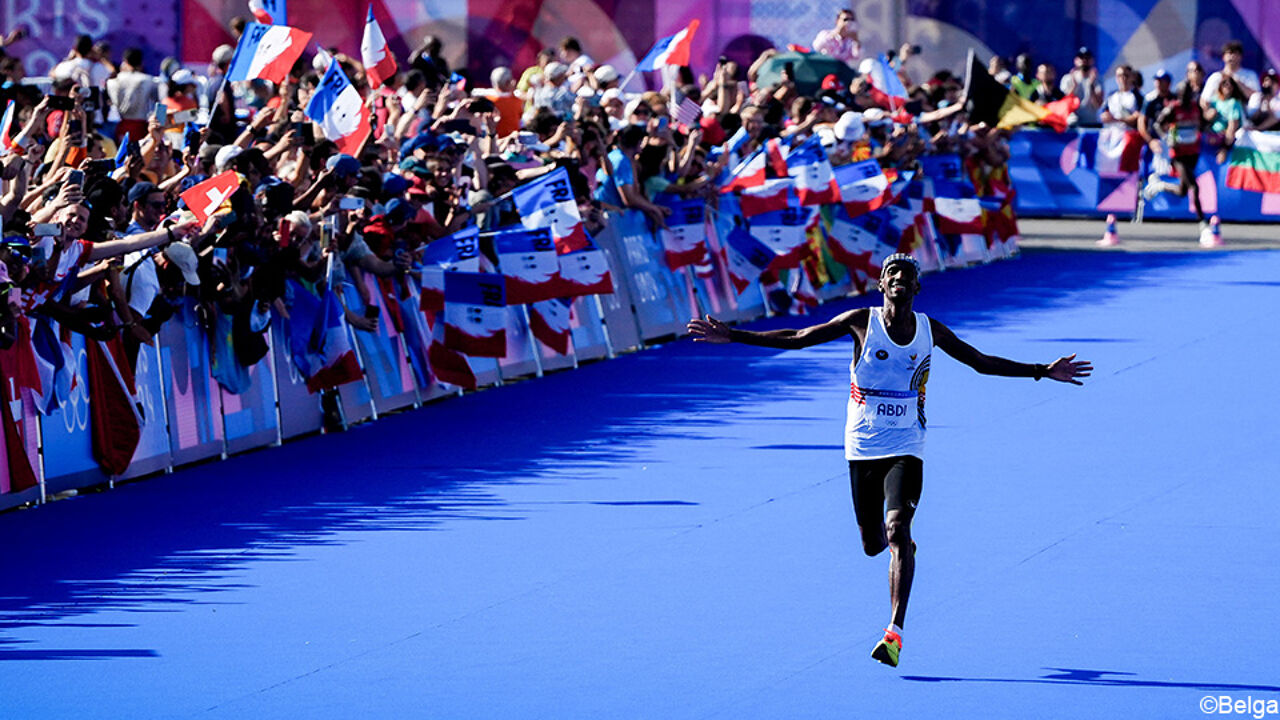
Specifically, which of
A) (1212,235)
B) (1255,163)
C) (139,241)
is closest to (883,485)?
(139,241)

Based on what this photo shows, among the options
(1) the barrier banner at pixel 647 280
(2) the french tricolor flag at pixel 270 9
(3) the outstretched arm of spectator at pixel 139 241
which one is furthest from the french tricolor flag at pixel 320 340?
(1) the barrier banner at pixel 647 280

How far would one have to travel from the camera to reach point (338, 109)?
17016 millimetres

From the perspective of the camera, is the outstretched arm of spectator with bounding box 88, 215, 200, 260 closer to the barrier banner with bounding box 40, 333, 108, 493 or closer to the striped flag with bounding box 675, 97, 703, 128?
the barrier banner with bounding box 40, 333, 108, 493

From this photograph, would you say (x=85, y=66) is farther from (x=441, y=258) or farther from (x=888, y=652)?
(x=888, y=652)

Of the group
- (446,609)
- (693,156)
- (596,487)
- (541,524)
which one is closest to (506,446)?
(596,487)

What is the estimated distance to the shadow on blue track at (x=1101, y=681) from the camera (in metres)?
9.14

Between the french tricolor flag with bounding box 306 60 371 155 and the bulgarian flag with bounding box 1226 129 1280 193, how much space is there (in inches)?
747

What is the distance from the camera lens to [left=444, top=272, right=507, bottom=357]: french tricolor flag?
17.5 metres

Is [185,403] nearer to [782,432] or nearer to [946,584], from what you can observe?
[782,432]

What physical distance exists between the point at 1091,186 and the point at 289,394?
21157mm

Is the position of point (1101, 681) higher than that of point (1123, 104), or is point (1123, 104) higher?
point (1123, 104)

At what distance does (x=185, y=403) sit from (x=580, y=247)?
13.6ft

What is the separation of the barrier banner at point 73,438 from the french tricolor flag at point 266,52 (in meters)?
4.39

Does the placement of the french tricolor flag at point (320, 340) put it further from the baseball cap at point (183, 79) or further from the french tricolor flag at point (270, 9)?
the baseball cap at point (183, 79)
